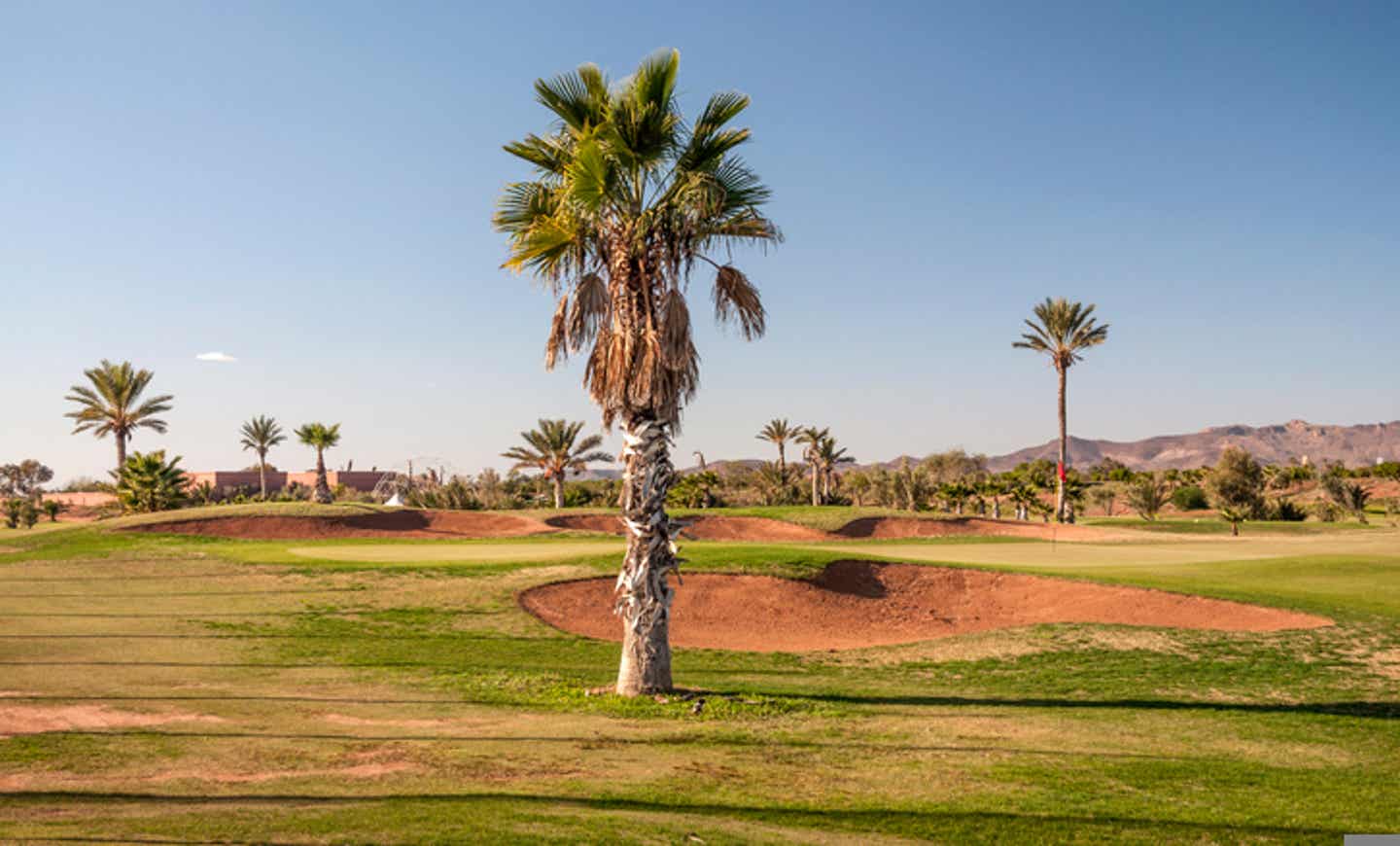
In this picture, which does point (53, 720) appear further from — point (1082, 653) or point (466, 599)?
point (1082, 653)

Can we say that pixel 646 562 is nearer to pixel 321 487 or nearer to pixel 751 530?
pixel 751 530

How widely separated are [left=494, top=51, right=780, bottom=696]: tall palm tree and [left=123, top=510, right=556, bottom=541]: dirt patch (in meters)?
28.7

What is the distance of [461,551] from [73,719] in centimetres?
2155

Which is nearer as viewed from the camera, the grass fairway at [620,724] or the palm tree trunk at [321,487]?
the grass fairway at [620,724]

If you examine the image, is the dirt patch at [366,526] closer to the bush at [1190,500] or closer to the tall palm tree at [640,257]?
the tall palm tree at [640,257]

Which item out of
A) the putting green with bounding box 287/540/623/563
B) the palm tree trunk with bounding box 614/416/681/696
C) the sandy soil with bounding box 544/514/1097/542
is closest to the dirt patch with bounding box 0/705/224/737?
the palm tree trunk with bounding box 614/416/681/696

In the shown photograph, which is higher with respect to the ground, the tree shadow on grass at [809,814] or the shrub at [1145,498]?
the shrub at [1145,498]

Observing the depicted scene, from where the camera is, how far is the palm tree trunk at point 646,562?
48.7 feet

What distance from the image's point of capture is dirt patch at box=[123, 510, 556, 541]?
4084cm

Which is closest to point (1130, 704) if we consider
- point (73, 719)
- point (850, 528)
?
point (73, 719)

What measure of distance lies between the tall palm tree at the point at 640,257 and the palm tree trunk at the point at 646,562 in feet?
0.06

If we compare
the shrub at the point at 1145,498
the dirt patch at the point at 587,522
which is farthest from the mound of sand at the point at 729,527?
the shrub at the point at 1145,498

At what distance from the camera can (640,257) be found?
15.1 metres

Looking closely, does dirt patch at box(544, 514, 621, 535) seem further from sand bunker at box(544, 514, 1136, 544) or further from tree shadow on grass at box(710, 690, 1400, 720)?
tree shadow on grass at box(710, 690, 1400, 720)
